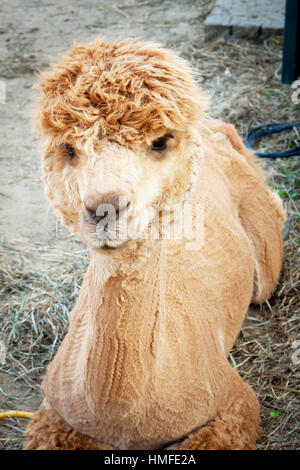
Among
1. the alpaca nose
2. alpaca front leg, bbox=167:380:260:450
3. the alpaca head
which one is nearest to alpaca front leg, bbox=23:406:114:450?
alpaca front leg, bbox=167:380:260:450

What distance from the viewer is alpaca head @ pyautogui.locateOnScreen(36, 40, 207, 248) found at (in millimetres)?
1507

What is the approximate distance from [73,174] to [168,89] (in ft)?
1.25

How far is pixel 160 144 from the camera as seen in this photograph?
65.3 inches

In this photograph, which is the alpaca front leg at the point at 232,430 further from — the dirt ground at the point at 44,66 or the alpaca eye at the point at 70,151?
the alpaca eye at the point at 70,151

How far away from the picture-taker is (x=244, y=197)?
3.24m

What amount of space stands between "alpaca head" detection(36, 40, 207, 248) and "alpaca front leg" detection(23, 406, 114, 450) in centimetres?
89

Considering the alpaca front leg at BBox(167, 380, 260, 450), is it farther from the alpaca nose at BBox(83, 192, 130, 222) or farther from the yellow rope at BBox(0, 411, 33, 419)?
the alpaca nose at BBox(83, 192, 130, 222)

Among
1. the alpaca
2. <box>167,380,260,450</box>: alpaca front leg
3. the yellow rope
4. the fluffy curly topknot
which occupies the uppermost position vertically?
the fluffy curly topknot

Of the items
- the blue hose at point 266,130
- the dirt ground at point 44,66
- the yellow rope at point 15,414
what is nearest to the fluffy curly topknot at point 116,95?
the dirt ground at point 44,66

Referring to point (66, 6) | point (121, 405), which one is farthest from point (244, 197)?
point (66, 6)

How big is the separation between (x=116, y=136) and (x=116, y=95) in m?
0.11

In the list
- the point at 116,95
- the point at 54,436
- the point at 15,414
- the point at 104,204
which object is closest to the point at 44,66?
the point at 15,414

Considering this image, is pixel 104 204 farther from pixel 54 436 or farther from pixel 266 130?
pixel 266 130
